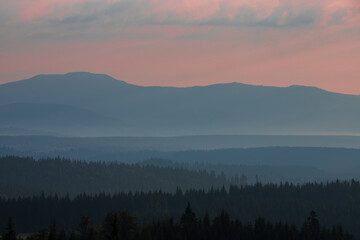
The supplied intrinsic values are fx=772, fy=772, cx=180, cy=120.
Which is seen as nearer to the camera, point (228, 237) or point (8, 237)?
point (8, 237)

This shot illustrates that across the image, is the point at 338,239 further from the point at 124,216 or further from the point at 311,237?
the point at 124,216

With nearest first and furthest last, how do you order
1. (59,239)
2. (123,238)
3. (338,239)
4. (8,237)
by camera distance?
(8,237) < (59,239) < (123,238) < (338,239)

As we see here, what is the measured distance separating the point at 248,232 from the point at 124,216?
24.7 m

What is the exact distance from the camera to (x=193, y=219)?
153 meters

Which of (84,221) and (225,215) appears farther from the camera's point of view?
(225,215)

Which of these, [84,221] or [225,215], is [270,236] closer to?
[225,215]

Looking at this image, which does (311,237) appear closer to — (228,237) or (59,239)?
(228,237)

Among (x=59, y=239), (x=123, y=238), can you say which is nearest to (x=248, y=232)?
(x=123, y=238)

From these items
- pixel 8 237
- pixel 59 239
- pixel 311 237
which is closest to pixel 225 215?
pixel 311 237

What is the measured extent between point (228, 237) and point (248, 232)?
4.24 metres

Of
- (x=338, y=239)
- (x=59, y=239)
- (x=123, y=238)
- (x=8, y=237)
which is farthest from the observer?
(x=338, y=239)

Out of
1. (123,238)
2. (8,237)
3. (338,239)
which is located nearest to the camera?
(8,237)

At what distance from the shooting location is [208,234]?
147 meters

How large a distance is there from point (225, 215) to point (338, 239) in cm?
2348
